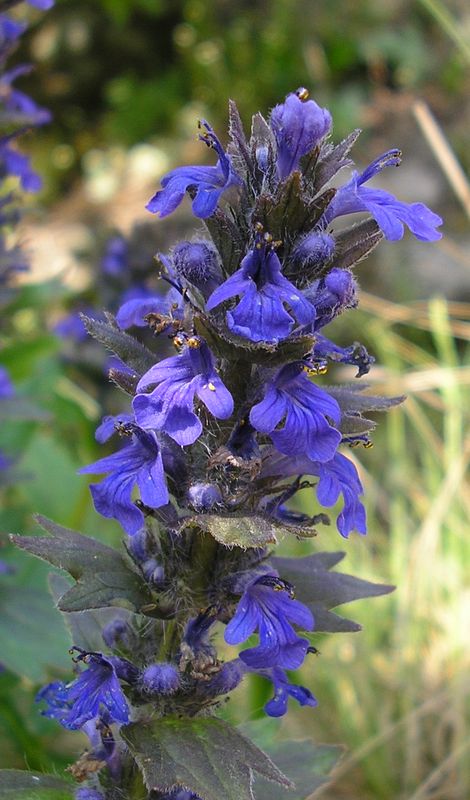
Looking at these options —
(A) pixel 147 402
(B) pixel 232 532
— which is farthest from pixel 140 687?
(A) pixel 147 402

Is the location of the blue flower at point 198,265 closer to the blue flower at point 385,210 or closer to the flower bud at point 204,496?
the blue flower at point 385,210

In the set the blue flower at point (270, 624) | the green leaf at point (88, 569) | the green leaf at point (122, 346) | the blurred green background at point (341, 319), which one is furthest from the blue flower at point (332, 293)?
the blurred green background at point (341, 319)

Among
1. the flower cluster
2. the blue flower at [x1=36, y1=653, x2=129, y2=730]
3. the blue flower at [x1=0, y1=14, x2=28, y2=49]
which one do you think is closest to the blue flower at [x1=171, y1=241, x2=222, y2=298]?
the flower cluster

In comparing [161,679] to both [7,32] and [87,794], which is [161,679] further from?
[7,32]

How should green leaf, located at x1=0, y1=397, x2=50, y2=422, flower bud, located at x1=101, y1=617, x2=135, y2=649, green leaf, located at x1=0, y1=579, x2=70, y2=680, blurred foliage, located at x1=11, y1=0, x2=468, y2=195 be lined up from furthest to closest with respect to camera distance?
blurred foliage, located at x1=11, y1=0, x2=468, y2=195 < green leaf, located at x1=0, y1=397, x2=50, y2=422 < green leaf, located at x1=0, y1=579, x2=70, y2=680 < flower bud, located at x1=101, y1=617, x2=135, y2=649

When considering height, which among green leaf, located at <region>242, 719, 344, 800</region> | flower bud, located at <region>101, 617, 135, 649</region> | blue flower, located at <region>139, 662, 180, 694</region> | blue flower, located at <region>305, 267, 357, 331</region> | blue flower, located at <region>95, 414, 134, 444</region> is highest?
blue flower, located at <region>305, 267, 357, 331</region>

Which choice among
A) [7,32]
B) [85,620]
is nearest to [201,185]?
[85,620]

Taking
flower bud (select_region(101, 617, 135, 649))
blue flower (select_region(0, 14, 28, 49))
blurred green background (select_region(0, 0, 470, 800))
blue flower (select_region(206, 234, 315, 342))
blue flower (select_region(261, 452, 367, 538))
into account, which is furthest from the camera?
blurred green background (select_region(0, 0, 470, 800))

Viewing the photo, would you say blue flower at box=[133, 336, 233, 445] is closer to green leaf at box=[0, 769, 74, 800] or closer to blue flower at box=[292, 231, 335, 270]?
blue flower at box=[292, 231, 335, 270]

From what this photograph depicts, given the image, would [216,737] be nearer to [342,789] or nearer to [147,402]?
[147,402]
